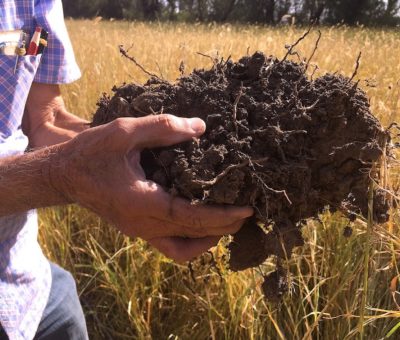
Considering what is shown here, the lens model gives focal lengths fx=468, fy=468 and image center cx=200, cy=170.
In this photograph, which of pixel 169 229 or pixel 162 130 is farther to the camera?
pixel 169 229

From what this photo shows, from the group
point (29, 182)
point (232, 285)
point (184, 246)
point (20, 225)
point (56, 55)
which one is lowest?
point (232, 285)

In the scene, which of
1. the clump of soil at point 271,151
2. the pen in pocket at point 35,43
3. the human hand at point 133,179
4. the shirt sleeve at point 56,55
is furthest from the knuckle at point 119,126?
the shirt sleeve at point 56,55

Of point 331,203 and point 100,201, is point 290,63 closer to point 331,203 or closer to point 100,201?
point 331,203

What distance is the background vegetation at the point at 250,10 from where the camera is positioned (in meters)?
23.5

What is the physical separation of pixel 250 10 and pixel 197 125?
28083mm

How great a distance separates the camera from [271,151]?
3.33 ft

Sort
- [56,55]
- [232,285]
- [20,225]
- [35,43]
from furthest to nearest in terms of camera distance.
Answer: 1. [232,285]
2. [56,55]
3. [35,43]
4. [20,225]

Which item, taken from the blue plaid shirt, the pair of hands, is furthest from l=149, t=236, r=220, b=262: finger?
the blue plaid shirt

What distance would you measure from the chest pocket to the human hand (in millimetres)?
491

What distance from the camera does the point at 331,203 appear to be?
42.2 inches

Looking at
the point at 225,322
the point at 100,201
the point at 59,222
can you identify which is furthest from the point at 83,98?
the point at 100,201

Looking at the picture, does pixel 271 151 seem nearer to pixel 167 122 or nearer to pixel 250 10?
pixel 167 122

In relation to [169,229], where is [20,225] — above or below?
below

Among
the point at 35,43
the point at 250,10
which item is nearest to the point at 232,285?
the point at 35,43
